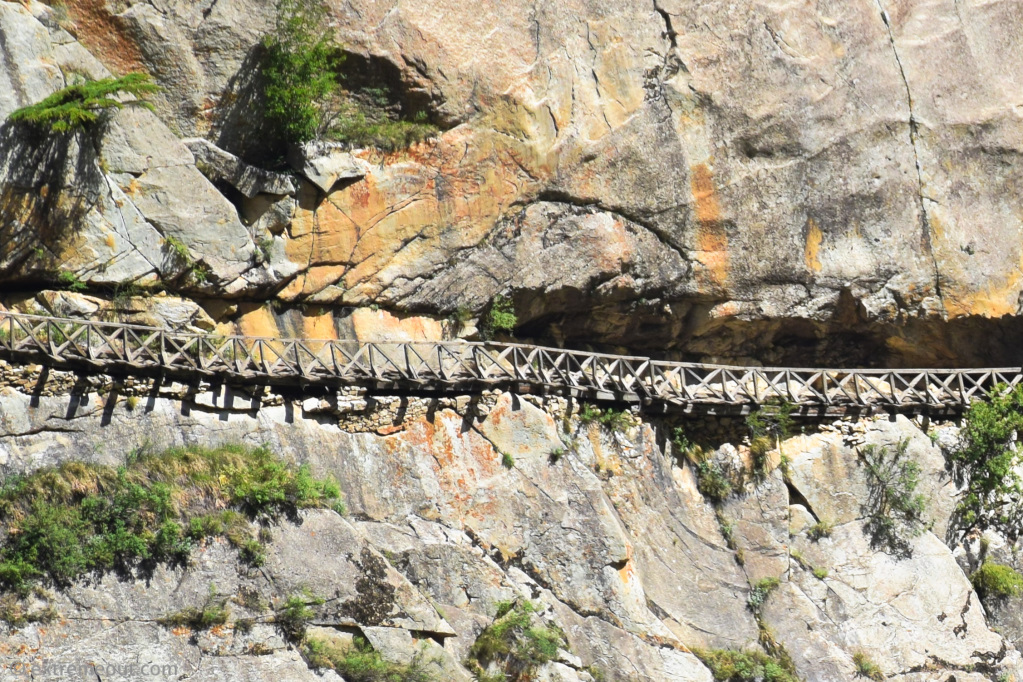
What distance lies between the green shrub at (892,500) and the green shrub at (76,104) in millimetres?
12588

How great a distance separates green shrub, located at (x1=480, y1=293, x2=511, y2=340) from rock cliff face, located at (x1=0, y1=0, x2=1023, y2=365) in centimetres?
21

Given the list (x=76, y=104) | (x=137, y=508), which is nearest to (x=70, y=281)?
(x=76, y=104)

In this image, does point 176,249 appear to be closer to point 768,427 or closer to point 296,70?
point 296,70

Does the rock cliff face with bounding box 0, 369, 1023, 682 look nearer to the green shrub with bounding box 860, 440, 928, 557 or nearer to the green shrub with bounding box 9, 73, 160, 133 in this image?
the green shrub with bounding box 860, 440, 928, 557

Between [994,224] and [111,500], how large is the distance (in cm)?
1538

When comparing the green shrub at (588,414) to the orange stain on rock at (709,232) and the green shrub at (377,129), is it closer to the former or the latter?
the orange stain on rock at (709,232)

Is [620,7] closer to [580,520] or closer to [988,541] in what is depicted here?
[580,520]

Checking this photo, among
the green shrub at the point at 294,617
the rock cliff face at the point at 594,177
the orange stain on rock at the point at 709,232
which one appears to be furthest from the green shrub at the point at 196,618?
the orange stain on rock at the point at 709,232

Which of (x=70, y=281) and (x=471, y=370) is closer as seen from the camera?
(x=70, y=281)

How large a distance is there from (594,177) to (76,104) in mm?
8039

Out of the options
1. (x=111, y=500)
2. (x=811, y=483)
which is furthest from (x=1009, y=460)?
(x=111, y=500)

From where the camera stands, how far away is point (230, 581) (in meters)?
15.4

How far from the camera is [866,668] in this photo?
743 inches

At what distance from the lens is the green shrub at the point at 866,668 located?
61.8 feet
